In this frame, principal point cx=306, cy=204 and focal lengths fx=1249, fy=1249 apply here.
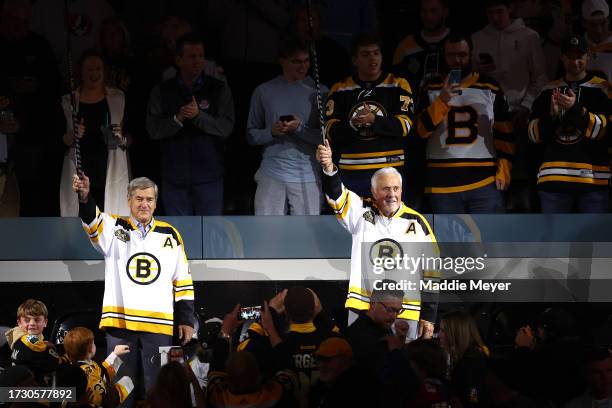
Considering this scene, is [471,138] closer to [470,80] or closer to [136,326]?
[470,80]

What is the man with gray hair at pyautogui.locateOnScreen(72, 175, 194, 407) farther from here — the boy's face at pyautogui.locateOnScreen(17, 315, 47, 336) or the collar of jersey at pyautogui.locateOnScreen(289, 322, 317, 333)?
the collar of jersey at pyautogui.locateOnScreen(289, 322, 317, 333)

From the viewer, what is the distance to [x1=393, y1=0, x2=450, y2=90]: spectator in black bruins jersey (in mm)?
7863

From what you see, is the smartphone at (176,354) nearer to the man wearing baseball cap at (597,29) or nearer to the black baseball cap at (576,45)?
the black baseball cap at (576,45)

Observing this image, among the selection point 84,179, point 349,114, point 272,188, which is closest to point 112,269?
point 84,179

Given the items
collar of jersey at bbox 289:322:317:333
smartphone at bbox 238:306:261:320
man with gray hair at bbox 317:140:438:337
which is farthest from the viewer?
smartphone at bbox 238:306:261:320

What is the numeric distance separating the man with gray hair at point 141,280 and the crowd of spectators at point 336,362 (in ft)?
0.29

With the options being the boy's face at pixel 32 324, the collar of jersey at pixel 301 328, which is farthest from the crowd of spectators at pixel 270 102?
the collar of jersey at pixel 301 328

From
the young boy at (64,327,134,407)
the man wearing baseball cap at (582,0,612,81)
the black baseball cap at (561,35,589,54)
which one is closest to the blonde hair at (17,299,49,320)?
the young boy at (64,327,134,407)

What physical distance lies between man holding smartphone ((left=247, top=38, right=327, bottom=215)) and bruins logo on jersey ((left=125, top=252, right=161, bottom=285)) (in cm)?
98

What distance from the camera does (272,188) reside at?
25.3 feet

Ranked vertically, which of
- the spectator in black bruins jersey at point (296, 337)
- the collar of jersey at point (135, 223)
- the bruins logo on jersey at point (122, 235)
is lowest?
the spectator in black bruins jersey at point (296, 337)

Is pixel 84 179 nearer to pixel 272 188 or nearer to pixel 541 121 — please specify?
pixel 272 188

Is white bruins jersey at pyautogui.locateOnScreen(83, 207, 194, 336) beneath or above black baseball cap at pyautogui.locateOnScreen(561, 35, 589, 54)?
beneath

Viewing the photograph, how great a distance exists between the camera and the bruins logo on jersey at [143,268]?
22.9ft
